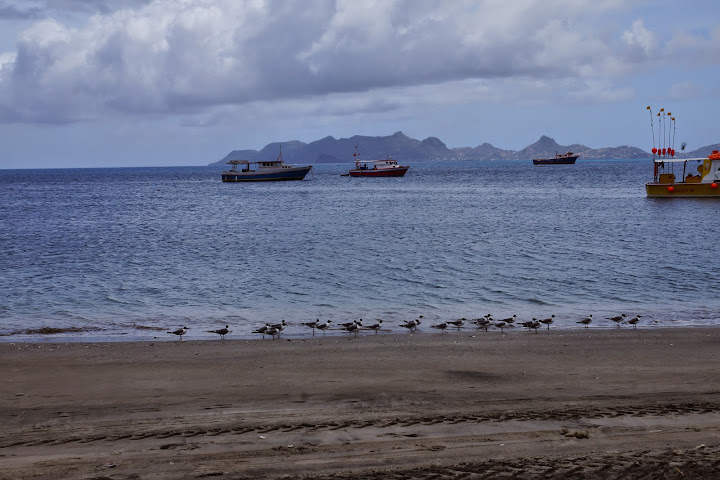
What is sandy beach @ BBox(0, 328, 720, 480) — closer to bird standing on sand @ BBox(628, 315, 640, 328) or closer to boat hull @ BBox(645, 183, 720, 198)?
bird standing on sand @ BBox(628, 315, 640, 328)

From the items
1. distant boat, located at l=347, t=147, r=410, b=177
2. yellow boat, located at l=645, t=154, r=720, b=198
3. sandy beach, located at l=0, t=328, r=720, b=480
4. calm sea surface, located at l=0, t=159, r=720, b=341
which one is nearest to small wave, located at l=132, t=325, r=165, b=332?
calm sea surface, located at l=0, t=159, r=720, b=341

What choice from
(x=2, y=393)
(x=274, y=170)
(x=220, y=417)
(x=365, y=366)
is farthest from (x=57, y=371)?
(x=274, y=170)

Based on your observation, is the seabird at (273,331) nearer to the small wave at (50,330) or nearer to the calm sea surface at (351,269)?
the calm sea surface at (351,269)

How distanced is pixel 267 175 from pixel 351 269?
10124 centimetres

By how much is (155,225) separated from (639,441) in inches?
1937

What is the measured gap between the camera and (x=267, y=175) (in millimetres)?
130375

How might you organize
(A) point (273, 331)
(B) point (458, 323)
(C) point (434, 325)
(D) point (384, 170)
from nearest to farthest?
(A) point (273, 331), (B) point (458, 323), (C) point (434, 325), (D) point (384, 170)

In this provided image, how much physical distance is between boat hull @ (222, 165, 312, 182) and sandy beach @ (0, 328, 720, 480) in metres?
114

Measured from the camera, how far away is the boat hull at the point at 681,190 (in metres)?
65.9

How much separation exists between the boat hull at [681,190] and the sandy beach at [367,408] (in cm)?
5387

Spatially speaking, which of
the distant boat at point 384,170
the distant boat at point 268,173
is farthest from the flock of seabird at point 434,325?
the distant boat at point 384,170

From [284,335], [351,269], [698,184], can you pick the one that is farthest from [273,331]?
[698,184]

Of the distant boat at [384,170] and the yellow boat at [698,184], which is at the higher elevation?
the distant boat at [384,170]

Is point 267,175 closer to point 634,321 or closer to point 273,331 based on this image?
point 273,331
